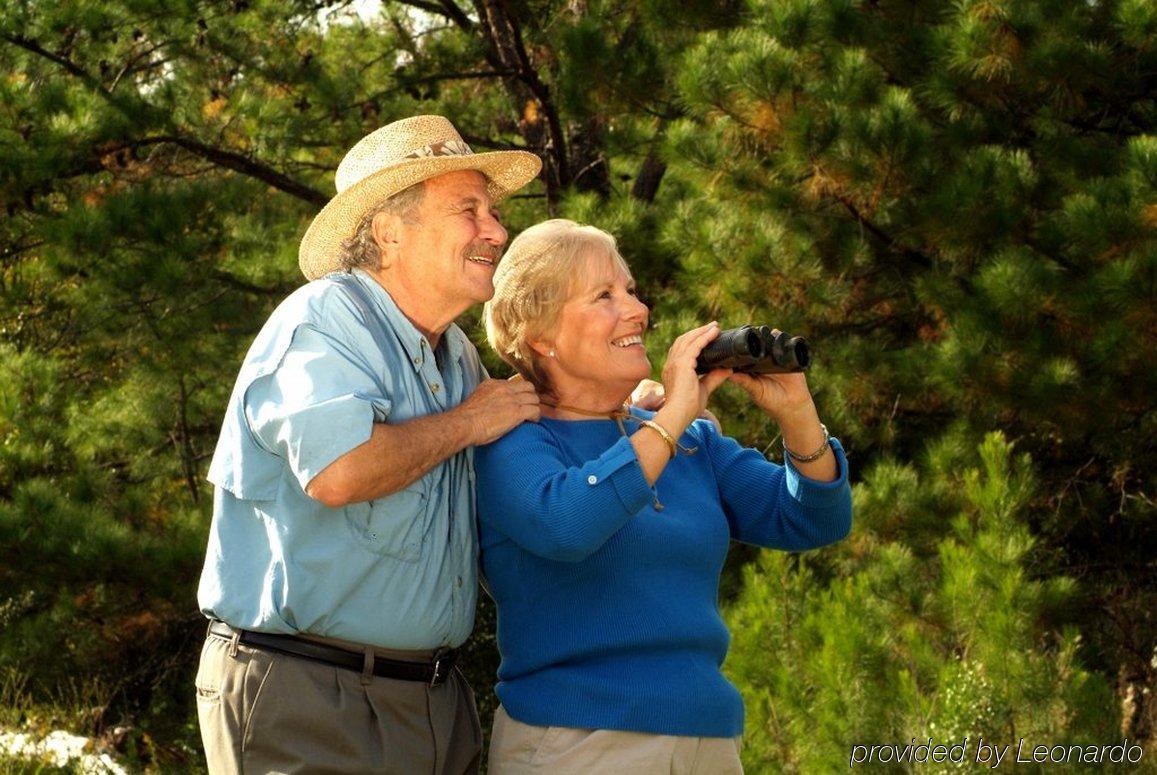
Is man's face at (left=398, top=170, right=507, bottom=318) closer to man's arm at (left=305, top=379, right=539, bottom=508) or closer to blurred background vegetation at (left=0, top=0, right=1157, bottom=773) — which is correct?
man's arm at (left=305, top=379, right=539, bottom=508)

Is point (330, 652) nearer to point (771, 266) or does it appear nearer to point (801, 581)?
point (801, 581)

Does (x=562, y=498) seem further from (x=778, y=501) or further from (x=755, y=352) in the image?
(x=778, y=501)

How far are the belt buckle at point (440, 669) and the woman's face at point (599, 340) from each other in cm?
46

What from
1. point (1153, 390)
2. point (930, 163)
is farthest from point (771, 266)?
point (1153, 390)

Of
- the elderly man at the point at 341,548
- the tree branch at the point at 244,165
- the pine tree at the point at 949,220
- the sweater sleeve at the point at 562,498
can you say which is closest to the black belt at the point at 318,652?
the elderly man at the point at 341,548

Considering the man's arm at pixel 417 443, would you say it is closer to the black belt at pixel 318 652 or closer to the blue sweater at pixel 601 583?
the blue sweater at pixel 601 583

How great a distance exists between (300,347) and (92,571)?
13.0ft

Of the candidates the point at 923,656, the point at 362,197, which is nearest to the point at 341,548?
the point at 362,197

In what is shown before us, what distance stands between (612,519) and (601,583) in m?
0.17

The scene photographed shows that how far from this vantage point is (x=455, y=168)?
251 centimetres

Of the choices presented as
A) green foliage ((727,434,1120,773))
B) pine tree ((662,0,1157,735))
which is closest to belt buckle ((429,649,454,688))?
green foliage ((727,434,1120,773))

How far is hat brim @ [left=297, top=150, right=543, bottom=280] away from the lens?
2465 mm

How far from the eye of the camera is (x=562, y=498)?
2.13m

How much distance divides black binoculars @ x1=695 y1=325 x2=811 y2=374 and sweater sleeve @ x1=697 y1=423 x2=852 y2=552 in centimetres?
21
